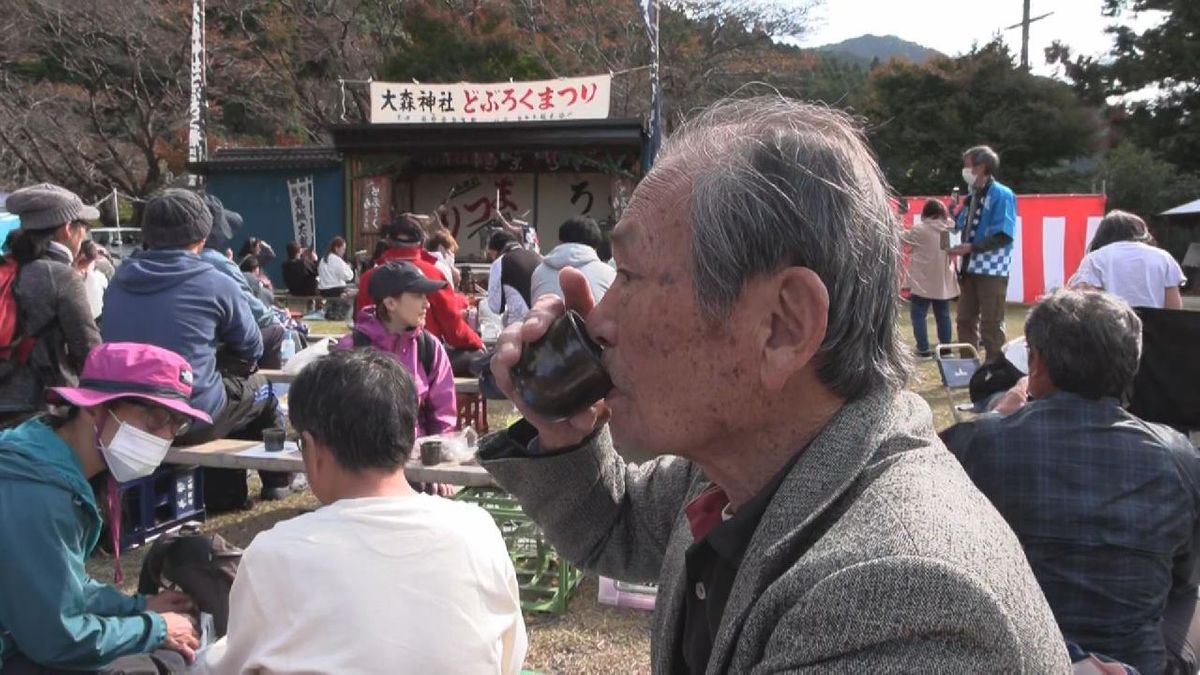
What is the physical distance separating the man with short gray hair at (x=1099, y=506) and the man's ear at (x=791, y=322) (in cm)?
169

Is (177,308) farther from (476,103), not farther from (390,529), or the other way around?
(476,103)

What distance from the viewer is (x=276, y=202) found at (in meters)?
20.1

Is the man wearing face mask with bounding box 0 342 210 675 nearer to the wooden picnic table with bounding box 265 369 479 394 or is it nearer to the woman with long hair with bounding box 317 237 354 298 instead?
the wooden picnic table with bounding box 265 369 479 394

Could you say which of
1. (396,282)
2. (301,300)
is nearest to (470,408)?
(396,282)

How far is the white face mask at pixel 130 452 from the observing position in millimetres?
2980

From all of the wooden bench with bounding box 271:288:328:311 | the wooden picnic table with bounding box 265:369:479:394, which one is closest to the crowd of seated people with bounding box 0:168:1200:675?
the wooden picnic table with bounding box 265:369:479:394

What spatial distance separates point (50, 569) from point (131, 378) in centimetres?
81

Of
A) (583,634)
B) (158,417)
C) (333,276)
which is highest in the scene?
(333,276)

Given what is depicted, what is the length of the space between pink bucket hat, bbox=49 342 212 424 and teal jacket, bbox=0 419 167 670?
372 millimetres

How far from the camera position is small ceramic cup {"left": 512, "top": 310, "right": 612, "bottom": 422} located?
4.04 ft

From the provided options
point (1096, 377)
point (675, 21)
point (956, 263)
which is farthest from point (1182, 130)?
point (1096, 377)

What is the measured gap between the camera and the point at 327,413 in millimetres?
2375

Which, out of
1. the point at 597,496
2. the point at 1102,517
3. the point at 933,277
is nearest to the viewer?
the point at 597,496

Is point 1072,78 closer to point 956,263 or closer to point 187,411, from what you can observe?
point 956,263
